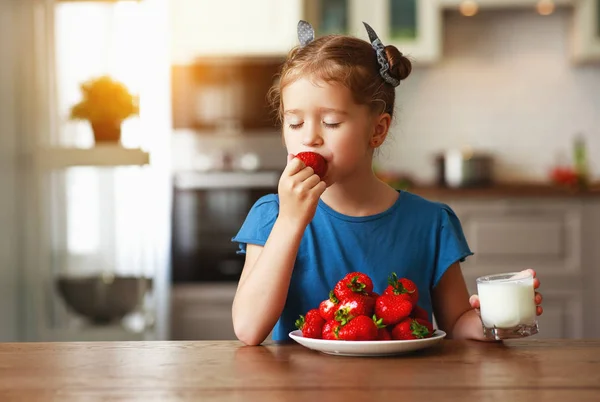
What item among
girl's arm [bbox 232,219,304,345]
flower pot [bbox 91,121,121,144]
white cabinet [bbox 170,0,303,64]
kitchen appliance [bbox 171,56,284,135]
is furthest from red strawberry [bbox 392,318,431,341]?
white cabinet [bbox 170,0,303,64]

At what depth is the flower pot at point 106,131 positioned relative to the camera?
343 cm

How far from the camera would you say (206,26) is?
3918 millimetres

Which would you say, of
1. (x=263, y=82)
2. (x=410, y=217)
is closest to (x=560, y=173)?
(x=263, y=82)

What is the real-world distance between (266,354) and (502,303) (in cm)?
35

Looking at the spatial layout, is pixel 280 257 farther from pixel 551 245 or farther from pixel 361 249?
pixel 551 245

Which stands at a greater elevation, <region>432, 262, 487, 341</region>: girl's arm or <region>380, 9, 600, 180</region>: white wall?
<region>380, 9, 600, 180</region>: white wall

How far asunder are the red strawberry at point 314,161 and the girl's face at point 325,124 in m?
0.02

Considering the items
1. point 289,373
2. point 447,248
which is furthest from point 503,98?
point 289,373

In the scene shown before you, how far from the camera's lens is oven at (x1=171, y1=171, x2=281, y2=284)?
148 inches

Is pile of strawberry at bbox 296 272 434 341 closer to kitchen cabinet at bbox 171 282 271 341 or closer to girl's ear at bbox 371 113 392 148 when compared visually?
girl's ear at bbox 371 113 392 148

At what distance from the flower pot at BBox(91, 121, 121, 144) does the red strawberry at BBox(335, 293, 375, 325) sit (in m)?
2.50

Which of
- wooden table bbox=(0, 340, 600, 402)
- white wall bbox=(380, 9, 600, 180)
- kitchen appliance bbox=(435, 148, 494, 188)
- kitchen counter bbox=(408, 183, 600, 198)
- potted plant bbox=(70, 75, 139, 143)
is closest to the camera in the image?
wooden table bbox=(0, 340, 600, 402)

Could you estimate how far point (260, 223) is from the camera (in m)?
1.45

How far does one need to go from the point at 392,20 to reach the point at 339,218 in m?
2.79
